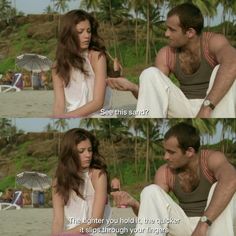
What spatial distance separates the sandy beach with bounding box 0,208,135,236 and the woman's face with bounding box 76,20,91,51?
69cm

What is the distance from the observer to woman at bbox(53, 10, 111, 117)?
248 cm

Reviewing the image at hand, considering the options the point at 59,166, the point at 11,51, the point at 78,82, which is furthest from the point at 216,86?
the point at 11,51

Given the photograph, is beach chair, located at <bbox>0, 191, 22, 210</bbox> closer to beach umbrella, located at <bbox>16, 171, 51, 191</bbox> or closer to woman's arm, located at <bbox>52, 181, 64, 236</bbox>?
beach umbrella, located at <bbox>16, 171, 51, 191</bbox>

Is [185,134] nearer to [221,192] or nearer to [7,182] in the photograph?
[221,192]

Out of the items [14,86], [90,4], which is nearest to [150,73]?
[90,4]

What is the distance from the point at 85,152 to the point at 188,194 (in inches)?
18.0

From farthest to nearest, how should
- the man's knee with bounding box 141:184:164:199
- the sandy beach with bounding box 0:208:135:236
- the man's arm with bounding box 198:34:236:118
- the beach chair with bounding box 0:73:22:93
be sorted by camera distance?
1. the beach chair with bounding box 0:73:22:93
2. the sandy beach with bounding box 0:208:135:236
3. the man's arm with bounding box 198:34:236:118
4. the man's knee with bounding box 141:184:164:199

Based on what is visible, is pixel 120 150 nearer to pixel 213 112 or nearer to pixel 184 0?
pixel 213 112

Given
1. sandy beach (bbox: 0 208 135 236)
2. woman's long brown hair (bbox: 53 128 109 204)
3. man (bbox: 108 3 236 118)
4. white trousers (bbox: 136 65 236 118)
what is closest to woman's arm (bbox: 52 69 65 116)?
woman's long brown hair (bbox: 53 128 109 204)

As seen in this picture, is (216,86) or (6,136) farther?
(6,136)

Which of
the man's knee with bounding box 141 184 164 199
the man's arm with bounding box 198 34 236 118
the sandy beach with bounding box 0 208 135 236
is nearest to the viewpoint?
the man's knee with bounding box 141 184 164 199

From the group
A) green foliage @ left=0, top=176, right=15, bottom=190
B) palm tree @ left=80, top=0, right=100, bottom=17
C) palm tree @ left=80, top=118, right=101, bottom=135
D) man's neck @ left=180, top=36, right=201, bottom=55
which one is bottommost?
green foliage @ left=0, top=176, right=15, bottom=190

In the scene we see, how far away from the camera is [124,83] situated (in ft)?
8.36

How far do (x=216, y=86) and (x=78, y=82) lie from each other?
1.86ft
